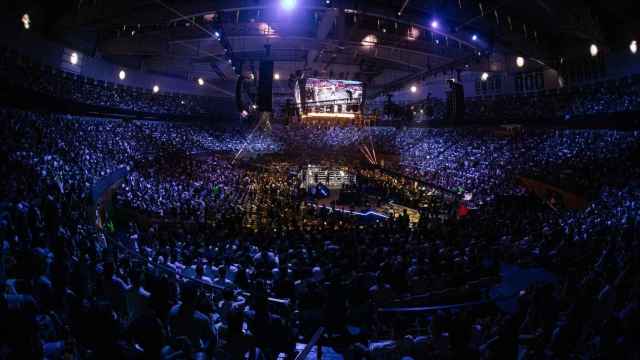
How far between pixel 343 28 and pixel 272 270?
17.3 m

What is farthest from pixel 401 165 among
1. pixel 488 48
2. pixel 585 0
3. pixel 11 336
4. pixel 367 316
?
pixel 11 336

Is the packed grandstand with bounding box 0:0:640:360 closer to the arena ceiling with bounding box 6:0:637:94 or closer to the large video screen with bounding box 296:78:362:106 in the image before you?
the arena ceiling with bounding box 6:0:637:94

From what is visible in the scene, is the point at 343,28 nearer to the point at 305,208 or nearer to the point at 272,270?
the point at 305,208

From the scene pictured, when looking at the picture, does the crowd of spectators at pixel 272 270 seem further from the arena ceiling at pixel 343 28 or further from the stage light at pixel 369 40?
the stage light at pixel 369 40

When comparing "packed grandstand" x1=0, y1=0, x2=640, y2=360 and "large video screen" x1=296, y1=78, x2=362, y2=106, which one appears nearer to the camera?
"packed grandstand" x1=0, y1=0, x2=640, y2=360

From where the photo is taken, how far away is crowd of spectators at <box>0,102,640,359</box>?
4.82 m

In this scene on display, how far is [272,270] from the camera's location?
28.4 ft

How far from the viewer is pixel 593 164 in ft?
77.8

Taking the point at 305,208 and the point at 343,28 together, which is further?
the point at 343,28

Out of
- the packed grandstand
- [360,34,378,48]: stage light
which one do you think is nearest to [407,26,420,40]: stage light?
the packed grandstand

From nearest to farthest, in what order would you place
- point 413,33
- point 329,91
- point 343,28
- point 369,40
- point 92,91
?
point 343,28 → point 369,40 → point 413,33 → point 92,91 → point 329,91

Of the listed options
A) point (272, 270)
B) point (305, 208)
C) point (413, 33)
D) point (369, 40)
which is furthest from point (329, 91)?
point (272, 270)

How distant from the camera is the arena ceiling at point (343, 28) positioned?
21656 mm

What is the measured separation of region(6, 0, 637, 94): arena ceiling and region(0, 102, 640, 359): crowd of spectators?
6.47 meters
